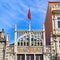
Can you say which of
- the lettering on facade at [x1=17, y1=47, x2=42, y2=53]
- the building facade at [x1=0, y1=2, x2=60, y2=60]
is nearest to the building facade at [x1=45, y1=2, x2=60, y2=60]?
the building facade at [x1=0, y1=2, x2=60, y2=60]

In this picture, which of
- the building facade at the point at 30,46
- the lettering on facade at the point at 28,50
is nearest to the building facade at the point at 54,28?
the building facade at the point at 30,46

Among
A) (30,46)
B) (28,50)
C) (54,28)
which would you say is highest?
(54,28)

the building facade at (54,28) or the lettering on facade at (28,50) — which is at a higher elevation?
the building facade at (54,28)

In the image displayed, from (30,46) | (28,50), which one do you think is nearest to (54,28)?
(30,46)

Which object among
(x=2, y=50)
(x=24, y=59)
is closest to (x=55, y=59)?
(x=24, y=59)

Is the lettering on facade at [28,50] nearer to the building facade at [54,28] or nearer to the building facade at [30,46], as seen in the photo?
the building facade at [30,46]

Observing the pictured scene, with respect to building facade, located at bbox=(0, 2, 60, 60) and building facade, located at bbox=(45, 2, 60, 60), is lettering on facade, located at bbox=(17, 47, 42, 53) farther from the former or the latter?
building facade, located at bbox=(45, 2, 60, 60)

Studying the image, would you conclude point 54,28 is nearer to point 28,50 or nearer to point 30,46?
point 30,46

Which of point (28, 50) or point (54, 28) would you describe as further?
point (54, 28)

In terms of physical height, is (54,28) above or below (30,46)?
above

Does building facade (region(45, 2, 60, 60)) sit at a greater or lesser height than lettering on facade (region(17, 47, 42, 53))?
greater

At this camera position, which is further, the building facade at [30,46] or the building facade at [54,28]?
the building facade at [54,28]

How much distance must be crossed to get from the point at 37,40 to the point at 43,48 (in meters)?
1.23

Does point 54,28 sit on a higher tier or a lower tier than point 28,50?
higher
